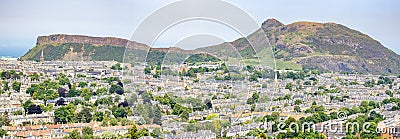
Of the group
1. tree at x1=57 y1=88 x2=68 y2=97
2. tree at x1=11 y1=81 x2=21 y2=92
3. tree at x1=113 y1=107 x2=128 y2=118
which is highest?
tree at x1=11 y1=81 x2=21 y2=92

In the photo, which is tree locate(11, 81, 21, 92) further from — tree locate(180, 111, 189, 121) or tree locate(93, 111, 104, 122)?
tree locate(180, 111, 189, 121)

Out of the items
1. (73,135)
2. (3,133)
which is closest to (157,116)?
(73,135)

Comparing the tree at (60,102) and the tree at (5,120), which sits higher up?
the tree at (60,102)

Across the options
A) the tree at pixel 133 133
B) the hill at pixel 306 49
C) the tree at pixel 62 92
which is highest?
the hill at pixel 306 49

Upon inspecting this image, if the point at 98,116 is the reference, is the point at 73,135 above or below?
below

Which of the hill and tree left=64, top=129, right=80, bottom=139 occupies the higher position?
the hill

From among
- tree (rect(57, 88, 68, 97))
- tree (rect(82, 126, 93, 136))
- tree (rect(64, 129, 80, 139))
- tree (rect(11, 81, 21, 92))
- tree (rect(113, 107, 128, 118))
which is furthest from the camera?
tree (rect(11, 81, 21, 92))

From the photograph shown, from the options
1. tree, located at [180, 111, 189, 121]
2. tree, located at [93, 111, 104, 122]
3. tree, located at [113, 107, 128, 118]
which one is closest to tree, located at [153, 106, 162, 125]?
tree, located at [180, 111, 189, 121]

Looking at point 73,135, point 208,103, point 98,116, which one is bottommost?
point 73,135

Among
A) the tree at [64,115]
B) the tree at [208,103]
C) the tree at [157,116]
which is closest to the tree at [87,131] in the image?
the tree at [64,115]

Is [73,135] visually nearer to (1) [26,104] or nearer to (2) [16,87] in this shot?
(1) [26,104]

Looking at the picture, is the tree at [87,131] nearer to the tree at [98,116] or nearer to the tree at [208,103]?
the tree at [98,116]

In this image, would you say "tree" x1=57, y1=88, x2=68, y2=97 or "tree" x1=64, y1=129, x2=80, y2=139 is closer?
"tree" x1=64, y1=129, x2=80, y2=139
